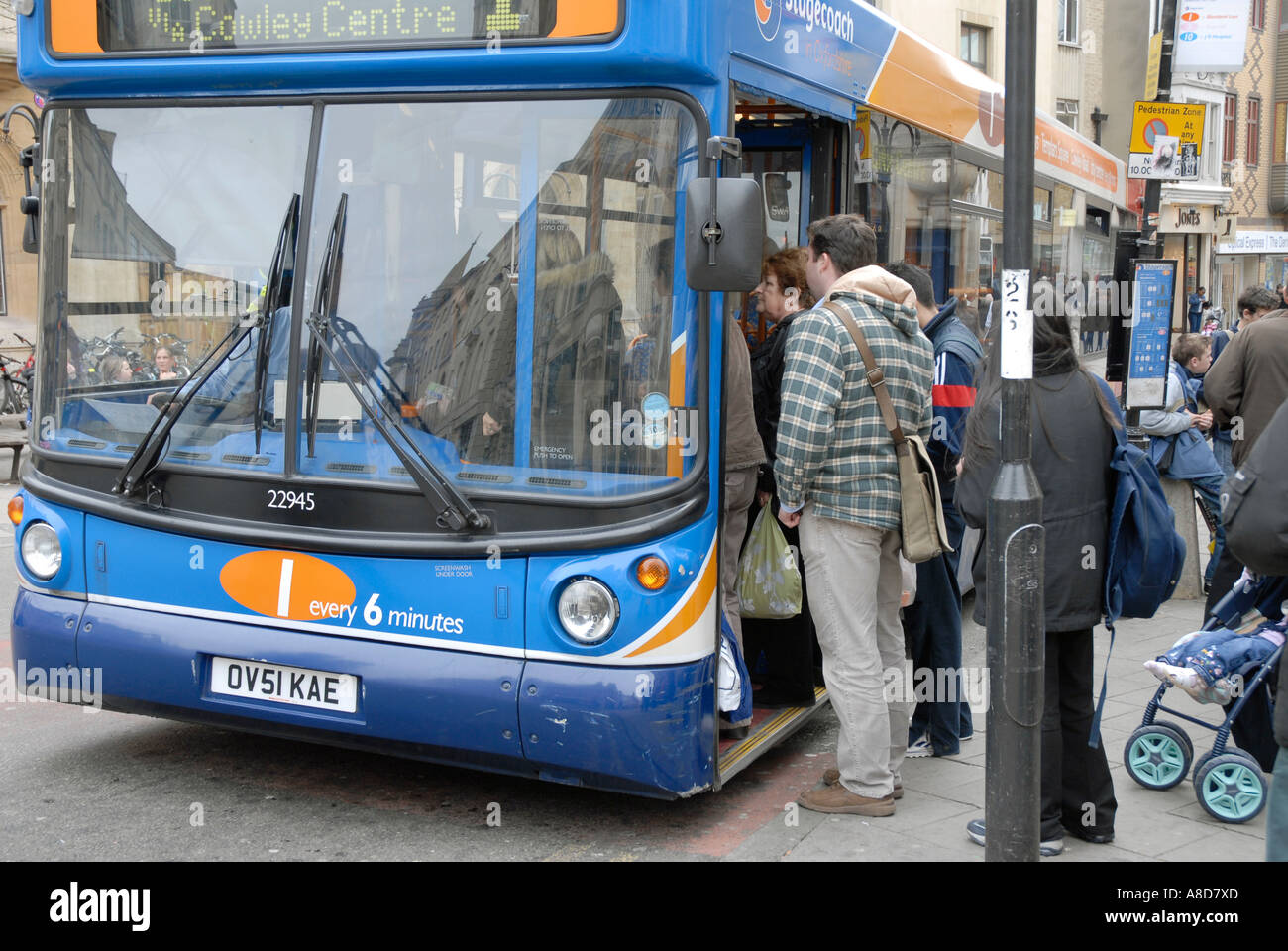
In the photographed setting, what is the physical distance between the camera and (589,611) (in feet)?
14.3

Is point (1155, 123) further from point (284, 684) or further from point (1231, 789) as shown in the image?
point (284, 684)

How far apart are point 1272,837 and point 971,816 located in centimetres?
192

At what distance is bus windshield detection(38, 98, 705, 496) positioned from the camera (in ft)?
14.3

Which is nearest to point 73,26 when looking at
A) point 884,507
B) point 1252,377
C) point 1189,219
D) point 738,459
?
point 738,459

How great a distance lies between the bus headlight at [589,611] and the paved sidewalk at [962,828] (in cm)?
89

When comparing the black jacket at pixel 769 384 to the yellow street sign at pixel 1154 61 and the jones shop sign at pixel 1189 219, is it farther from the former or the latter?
the jones shop sign at pixel 1189 219

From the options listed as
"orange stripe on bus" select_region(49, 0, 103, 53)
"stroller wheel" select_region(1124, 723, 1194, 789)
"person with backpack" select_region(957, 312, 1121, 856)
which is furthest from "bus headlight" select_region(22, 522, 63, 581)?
"stroller wheel" select_region(1124, 723, 1194, 789)

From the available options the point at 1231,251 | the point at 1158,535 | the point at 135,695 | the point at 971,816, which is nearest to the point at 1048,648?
the point at 1158,535

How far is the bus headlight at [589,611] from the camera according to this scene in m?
4.35

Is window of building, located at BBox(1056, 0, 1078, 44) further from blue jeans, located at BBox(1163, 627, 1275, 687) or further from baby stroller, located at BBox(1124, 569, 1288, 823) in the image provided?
blue jeans, located at BBox(1163, 627, 1275, 687)

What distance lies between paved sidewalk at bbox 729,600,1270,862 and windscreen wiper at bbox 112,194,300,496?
7.55 feet

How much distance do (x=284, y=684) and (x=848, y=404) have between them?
2.11 metres

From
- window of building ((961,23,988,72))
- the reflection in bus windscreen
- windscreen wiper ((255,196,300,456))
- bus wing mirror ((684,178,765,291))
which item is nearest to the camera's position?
bus wing mirror ((684,178,765,291))

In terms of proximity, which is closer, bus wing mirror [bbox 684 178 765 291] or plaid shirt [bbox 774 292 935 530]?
bus wing mirror [bbox 684 178 765 291]
